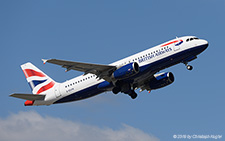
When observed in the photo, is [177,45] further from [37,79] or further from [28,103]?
[28,103]

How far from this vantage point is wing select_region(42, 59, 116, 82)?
127 feet

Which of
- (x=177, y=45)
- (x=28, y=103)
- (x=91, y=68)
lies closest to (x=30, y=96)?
(x=28, y=103)

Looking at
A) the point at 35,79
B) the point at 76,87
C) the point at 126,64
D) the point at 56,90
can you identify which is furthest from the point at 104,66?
the point at 35,79

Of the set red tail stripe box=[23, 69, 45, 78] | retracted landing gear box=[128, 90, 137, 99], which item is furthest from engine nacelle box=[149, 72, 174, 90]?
red tail stripe box=[23, 69, 45, 78]

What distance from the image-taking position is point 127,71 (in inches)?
1604

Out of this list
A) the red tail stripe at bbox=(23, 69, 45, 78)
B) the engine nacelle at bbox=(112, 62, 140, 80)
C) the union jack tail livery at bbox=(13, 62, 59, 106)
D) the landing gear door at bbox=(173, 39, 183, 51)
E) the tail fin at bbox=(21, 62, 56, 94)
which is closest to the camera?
the engine nacelle at bbox=(112, 62, 140, 80)

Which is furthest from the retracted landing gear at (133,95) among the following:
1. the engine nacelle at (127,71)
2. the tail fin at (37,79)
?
the tail fin at (37,79)

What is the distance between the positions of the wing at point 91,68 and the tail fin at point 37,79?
26.2 feet

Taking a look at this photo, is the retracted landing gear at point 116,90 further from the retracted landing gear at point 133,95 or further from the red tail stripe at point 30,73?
the red tail stripe at point 30,73

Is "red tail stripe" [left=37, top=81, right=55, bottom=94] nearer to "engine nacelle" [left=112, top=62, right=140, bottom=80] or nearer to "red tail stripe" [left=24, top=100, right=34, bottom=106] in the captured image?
"red tail stripe" [left=24, top=100, right=34, bottom=106]

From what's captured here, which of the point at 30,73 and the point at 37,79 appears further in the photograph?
the point at 30,73

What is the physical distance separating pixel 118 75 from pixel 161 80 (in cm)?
843

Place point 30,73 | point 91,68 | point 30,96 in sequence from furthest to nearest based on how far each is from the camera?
point 30,73 < point 30,96 < point 91,68

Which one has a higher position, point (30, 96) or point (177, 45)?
point (177, 45)
